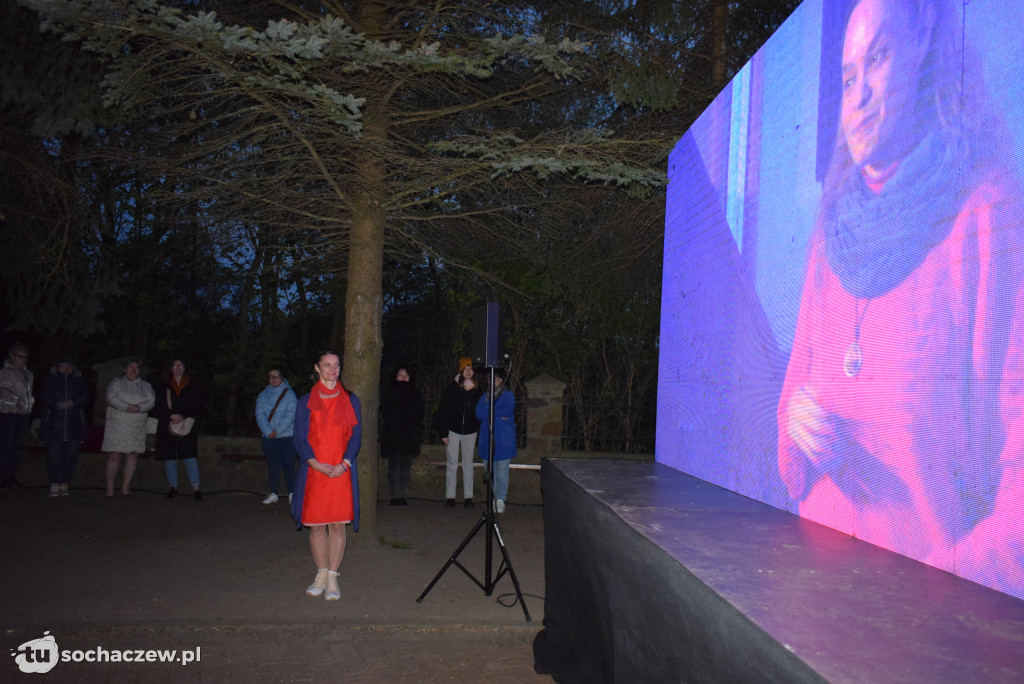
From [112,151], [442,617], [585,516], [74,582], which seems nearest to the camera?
[585,516]

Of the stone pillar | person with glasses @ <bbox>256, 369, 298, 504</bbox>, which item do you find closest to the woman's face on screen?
person with glasses @ <bbox>256, 369, 298, 504</bbox>

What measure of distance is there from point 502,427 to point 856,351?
6.36 m

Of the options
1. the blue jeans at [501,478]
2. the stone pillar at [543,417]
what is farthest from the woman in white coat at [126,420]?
the stone pillar at [543,417]

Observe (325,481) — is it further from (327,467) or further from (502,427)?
(502,427)

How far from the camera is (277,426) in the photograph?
852cm

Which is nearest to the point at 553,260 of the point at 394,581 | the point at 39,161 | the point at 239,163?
the point at 239,163

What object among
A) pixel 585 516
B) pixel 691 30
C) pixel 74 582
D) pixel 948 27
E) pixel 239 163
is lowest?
pixel 74 582

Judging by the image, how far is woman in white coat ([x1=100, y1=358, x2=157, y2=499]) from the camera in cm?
838

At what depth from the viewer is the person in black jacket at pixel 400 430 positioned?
8.68m

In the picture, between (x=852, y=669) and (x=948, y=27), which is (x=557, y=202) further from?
(x=852, y=669)

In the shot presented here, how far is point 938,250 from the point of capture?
1865mm

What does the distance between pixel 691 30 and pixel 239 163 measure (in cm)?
458

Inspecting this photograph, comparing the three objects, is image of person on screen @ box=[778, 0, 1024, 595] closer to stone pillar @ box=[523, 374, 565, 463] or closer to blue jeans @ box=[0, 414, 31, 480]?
stone pillar @ box=[523, 374, 565, 463]
